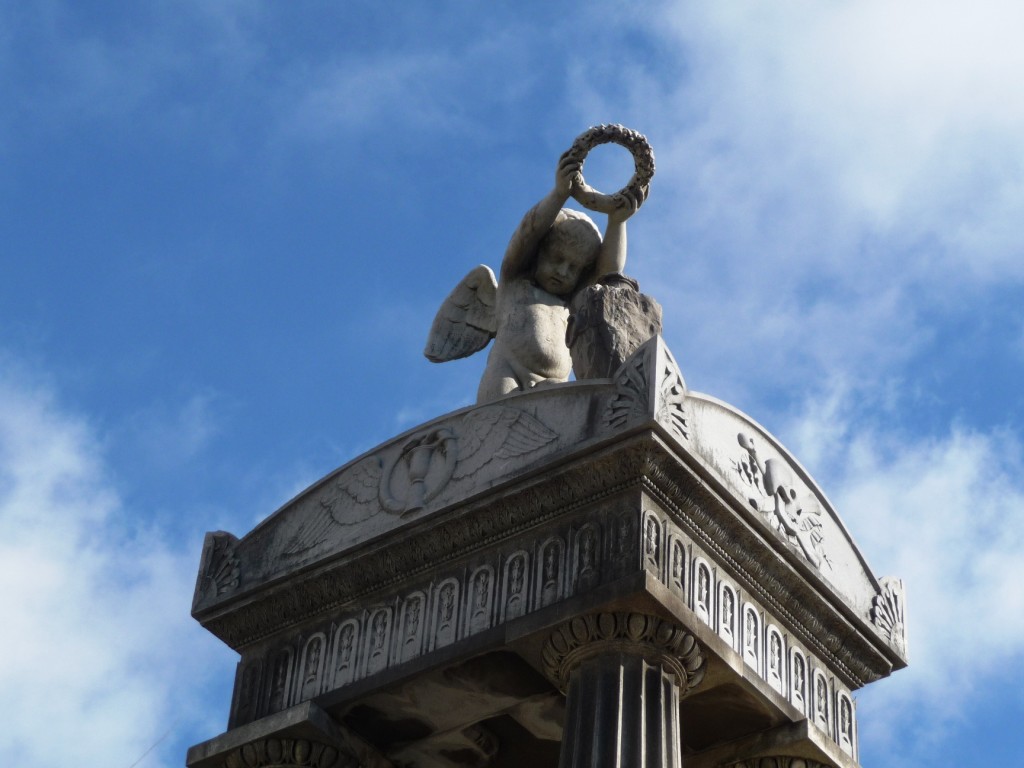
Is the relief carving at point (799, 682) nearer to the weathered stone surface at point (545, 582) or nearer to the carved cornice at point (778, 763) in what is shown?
the weathered stone surface at point (545, 582)

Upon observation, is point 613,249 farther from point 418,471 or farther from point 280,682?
point 280,682

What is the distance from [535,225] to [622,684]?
495cm

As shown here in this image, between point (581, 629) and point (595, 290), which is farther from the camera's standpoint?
point (595, 290)

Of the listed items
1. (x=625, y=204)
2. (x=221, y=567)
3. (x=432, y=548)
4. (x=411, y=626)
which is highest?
(x=625, y=204)

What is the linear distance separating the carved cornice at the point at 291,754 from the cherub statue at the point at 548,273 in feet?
10.7

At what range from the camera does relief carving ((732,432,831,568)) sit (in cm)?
1470

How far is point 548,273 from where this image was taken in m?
17.3

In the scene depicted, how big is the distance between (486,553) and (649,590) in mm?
1557

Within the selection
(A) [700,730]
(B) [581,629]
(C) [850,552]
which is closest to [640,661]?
(B) [581,629]

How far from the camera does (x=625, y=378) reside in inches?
561

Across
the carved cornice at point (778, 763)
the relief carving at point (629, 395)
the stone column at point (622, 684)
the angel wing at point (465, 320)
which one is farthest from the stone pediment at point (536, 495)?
the angel wing at point (465, 320)

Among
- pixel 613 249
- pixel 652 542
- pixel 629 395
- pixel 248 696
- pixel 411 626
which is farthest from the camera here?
pixel 613 249

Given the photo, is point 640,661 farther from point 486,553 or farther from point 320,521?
point 320,521

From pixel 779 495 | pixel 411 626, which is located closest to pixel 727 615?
pixel 779 495
